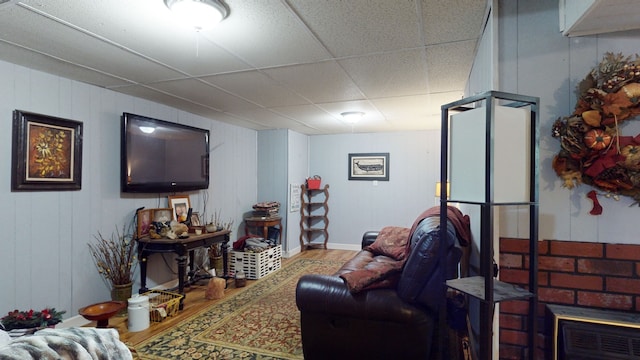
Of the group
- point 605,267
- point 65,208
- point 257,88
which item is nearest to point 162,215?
point 65,208

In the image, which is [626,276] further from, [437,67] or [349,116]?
[349,116]

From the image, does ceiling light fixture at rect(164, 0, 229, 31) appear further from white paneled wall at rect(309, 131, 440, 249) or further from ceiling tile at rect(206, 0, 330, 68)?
white paneled wall at rect(309, 131, 440, 249)

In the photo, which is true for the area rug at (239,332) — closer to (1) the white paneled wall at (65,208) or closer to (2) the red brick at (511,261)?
(1) the white paneled wall at (65,208)

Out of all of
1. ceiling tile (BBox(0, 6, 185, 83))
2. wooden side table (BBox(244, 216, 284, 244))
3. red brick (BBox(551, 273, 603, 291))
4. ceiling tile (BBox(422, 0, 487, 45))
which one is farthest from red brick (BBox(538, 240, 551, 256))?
wooden side table (BBox(244, 216, 284, 244))

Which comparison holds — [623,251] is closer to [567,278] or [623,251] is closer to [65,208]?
[567,278]

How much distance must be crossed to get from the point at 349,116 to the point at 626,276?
3225 millimetres

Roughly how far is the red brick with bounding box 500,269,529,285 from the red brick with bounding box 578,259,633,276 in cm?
22

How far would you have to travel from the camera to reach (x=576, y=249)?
144 cm

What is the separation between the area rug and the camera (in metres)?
2.32

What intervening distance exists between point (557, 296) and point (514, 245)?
29 cm

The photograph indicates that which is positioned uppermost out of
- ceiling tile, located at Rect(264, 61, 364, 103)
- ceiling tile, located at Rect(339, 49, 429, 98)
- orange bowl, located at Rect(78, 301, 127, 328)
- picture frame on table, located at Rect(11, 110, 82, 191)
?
ceiling tile, located at Rect(339, 49, 429, 98)

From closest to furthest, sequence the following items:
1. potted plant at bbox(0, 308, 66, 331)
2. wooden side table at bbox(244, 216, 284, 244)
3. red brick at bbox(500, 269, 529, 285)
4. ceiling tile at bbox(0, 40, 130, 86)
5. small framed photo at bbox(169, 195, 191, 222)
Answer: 1. red brick at bbox(500, 269, 529, 285)
2. potted plant at bbox(0, 308, 66, 331)
3. ceiling tile at bbox(0, 40, 130, 86)
4. small framed photo at bbox(169, 195, 191, 222)
5. wooden side table at bbox(244, 216, 284, 244)

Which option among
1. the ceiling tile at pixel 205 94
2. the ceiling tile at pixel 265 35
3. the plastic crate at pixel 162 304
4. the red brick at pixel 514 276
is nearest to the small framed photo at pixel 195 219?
the plastic crate at pixel 162 304

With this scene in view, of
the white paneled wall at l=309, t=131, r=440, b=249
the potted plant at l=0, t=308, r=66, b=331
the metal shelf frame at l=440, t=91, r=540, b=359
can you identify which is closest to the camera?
the metal shelf frame at l=440, t=91, r=540, b=359
